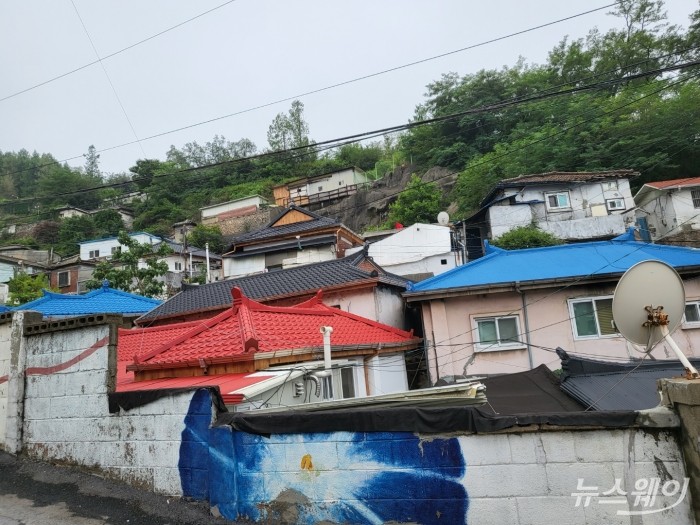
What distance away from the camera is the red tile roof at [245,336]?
7.59 metres

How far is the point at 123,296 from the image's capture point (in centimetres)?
1966

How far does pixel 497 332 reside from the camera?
12.3m

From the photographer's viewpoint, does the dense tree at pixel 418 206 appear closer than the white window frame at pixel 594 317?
No

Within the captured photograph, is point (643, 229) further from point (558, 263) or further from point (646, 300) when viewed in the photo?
point (646, 300)

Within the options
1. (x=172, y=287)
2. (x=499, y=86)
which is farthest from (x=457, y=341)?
(x=499, y=86)

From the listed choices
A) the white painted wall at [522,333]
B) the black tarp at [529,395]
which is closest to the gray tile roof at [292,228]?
the white painted wall at [522,333]

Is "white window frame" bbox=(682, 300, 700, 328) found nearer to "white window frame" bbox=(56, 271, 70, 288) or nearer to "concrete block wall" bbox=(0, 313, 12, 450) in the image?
"concrete block wall" bbox=(0, 313, 12, 450)

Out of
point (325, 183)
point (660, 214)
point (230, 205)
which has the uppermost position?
point (325, 183)

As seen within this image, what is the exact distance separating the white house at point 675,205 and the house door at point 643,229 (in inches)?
27.4

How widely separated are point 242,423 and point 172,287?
3620 cm

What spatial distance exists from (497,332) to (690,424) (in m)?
9.45

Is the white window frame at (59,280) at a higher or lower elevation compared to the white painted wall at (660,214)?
higher

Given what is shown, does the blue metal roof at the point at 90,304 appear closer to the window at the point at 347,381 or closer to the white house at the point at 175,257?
the window at the point at 347,381

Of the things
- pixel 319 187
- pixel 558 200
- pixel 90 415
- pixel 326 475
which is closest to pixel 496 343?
pixel 326 475
